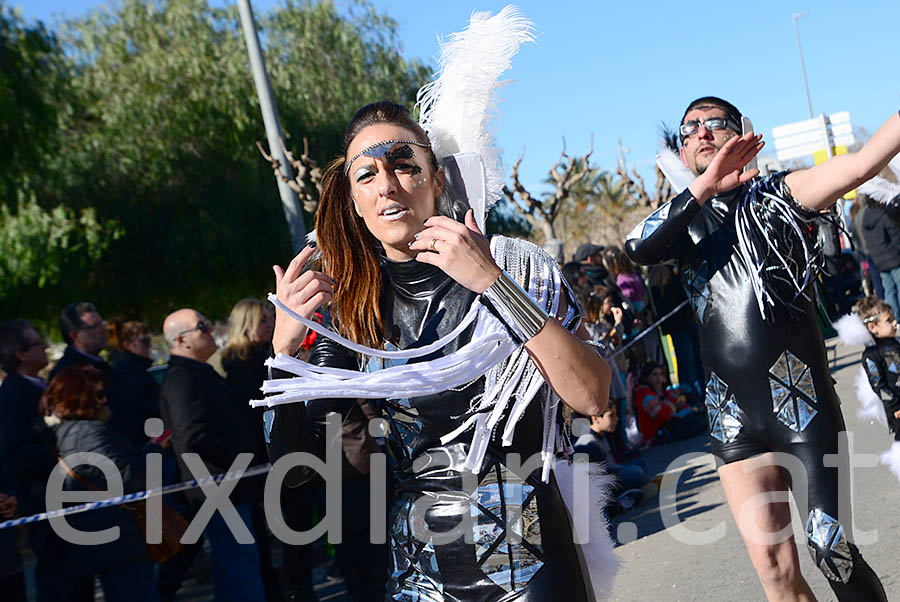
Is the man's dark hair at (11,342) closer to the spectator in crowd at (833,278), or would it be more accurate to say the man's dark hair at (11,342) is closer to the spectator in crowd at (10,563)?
the spectator in crowd at (10,563)

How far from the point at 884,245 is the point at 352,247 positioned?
8.50m

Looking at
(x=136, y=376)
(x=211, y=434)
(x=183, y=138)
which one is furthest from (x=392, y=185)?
(x=183, y=138)

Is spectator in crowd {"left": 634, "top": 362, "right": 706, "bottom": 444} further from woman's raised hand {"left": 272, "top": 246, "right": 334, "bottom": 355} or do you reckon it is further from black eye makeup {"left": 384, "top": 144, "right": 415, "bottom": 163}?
woman's raised hand {"left": 272, "top": 246, "right": 334, "bottom": 355}

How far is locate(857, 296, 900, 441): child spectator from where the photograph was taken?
5477 mm

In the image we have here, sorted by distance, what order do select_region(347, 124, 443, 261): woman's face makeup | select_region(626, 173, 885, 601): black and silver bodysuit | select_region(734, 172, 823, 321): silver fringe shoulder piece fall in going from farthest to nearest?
select_region(734, 172, 823, 321): silver fringe shoulder piece
select_region(626, 173, 885, 601): black and silver bodysuit
select_region(347, 124, 443, 261): woman's face makeup

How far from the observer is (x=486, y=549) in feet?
6.61

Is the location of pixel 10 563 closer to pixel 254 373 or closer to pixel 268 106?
pixel 254 373

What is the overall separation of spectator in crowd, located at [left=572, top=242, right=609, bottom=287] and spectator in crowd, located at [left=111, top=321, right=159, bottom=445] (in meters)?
4.19

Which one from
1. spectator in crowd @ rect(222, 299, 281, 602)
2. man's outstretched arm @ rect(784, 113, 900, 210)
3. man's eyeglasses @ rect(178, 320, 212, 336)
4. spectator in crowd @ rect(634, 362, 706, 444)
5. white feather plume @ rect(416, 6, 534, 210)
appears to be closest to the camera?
white feather plume @ rect(416, 6, 534, 210)

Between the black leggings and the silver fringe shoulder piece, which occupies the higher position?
the silver fringe shoulder piece

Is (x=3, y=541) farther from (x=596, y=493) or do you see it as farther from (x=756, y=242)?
(x=756, y=242)

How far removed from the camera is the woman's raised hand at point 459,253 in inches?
72.7

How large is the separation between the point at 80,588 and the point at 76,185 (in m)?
13.0

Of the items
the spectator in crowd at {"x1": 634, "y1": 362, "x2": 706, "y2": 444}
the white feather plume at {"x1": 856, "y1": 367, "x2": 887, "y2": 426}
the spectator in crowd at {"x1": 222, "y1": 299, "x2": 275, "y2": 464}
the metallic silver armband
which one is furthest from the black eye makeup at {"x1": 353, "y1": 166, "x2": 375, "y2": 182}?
the spectator in crowd at {"x1": 634, "y1": 362, "x2": 706, "y2": 444}
